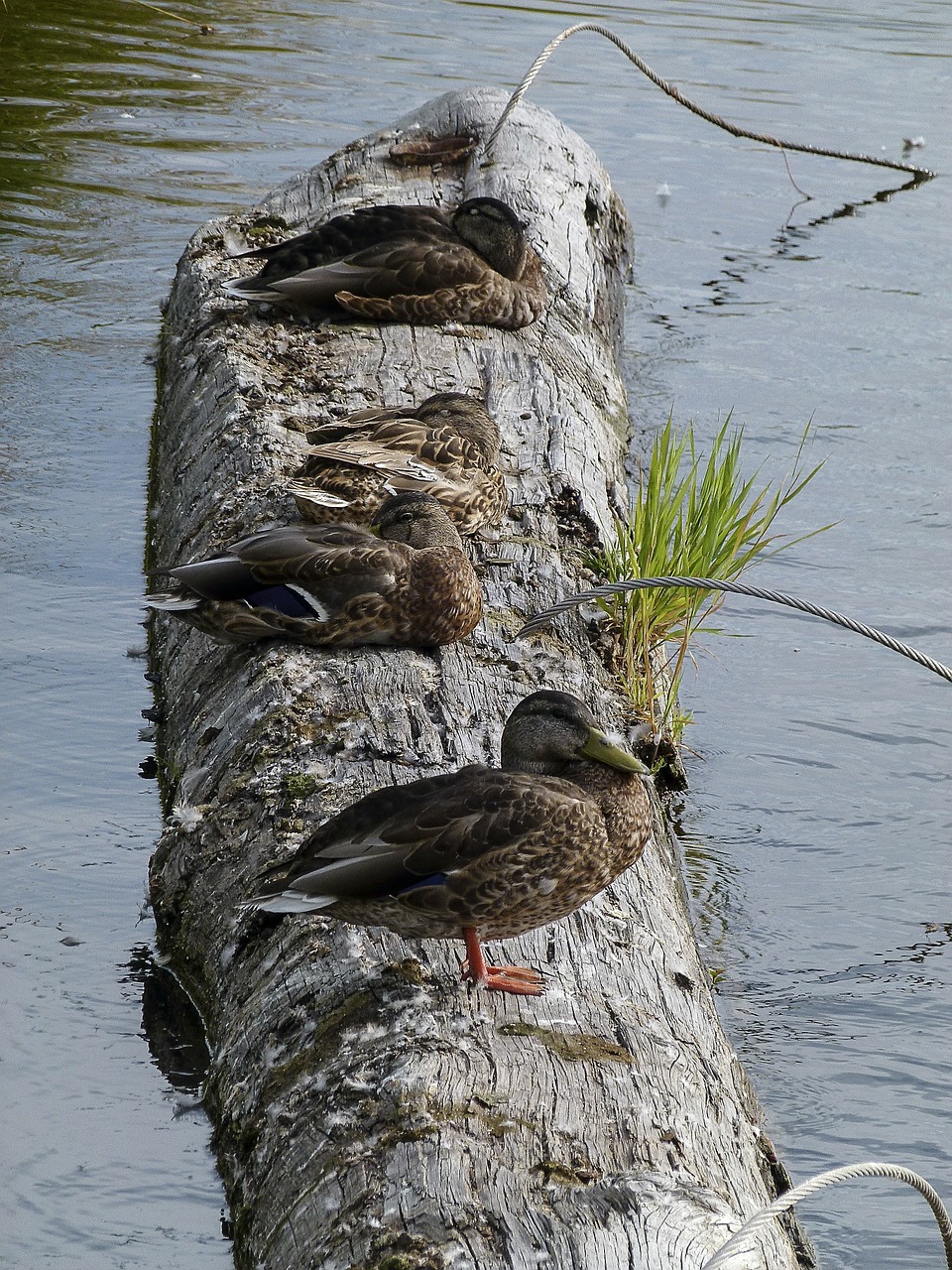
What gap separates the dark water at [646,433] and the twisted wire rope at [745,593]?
114cm

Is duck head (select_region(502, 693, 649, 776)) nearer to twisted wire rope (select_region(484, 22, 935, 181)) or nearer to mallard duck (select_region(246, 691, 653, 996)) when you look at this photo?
mallard duck (select_region(246, 691, 653, 996))

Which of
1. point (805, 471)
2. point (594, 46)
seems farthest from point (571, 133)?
point (594, 46)

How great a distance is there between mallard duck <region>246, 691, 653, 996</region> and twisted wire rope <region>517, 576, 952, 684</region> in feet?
3.40

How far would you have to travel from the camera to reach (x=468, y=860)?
10.1 feet

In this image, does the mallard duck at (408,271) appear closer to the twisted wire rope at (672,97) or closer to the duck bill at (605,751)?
the twisted wire rope at (672,97)

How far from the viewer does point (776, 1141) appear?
4.06 meters

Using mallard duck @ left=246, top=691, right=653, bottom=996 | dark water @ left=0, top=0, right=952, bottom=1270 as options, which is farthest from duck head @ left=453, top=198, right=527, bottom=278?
mallard duck @ left=246, top=691, right=653, bottom=996

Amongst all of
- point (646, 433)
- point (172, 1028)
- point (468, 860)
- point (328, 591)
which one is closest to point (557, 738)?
point (468, 860)

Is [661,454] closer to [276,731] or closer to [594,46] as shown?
[276,731]

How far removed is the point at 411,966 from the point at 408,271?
3.90 metres

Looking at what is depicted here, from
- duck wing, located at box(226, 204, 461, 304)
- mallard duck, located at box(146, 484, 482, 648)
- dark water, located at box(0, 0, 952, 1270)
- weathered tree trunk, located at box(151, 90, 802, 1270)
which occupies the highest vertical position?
duck wing, located at box(226, 204, 461, 304)

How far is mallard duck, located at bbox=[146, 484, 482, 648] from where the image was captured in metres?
4.20

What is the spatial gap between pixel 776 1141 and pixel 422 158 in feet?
19.3

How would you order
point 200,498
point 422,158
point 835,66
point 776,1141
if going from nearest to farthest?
point 776,1141 < point 200,498 < point 422,158 < point 835,66
